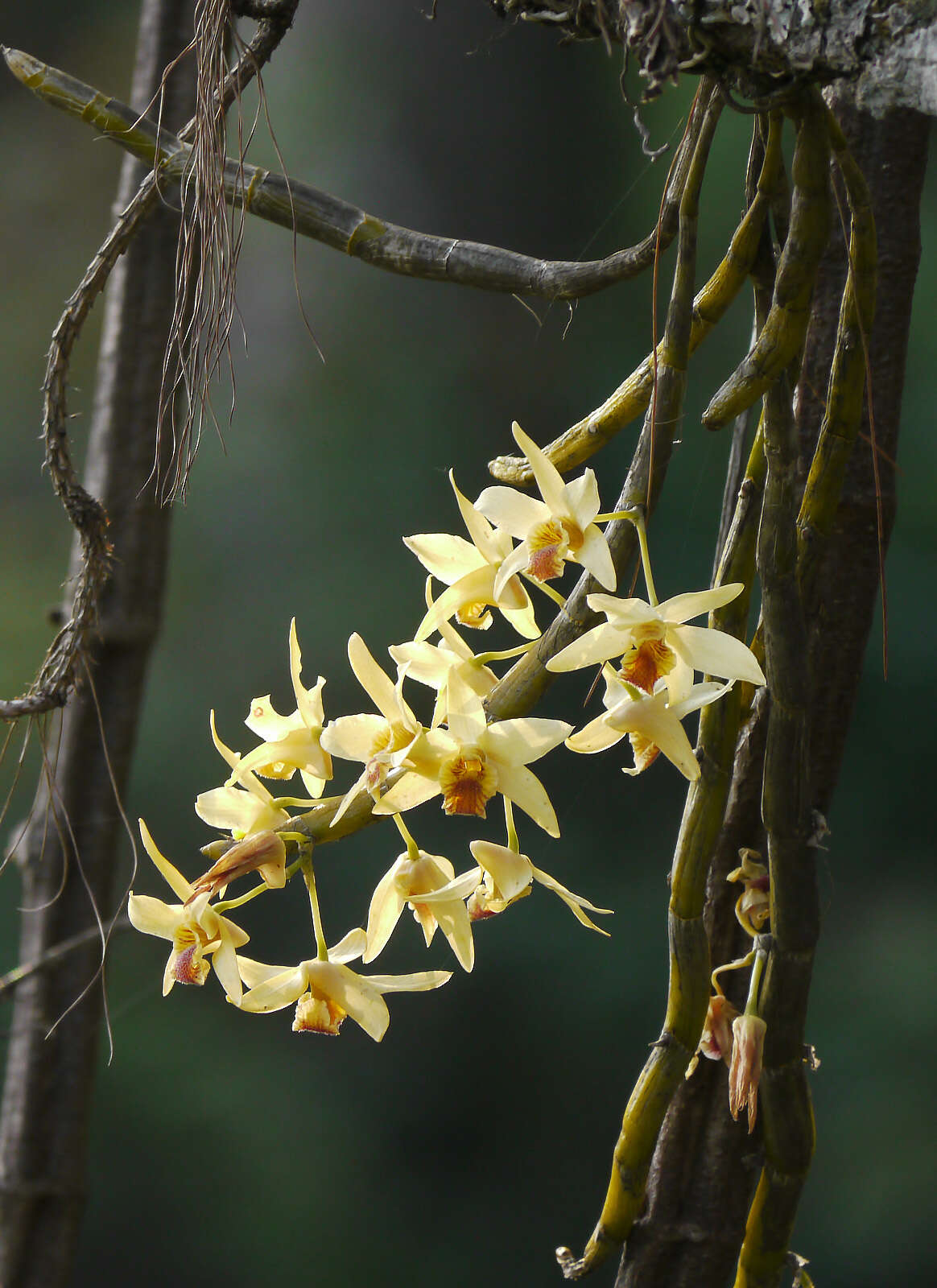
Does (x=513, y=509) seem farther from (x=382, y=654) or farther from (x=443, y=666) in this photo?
(x=382, y=654)

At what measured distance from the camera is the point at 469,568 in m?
0.27

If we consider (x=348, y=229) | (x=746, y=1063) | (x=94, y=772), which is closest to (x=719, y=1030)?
(x=746, y=1063)

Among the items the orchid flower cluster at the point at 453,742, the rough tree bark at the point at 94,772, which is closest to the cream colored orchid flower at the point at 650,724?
the orchid flower cluster at the point at 453,742

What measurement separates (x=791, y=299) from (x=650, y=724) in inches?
4.5

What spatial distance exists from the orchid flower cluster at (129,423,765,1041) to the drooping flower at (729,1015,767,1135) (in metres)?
0.11

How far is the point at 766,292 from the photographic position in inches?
11.8

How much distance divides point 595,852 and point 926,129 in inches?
19.2

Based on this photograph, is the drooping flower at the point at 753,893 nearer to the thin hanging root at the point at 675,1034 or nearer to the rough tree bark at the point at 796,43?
the thin hanging root at the point at 675,1034

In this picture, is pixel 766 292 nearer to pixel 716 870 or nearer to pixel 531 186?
pixel 716 870

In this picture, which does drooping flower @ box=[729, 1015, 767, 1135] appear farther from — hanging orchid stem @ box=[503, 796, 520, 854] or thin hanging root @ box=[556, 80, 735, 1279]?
hanging orchid stem @ box=[503, 796, 520, 854]

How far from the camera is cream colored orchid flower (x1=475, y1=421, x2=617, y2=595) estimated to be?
242mm

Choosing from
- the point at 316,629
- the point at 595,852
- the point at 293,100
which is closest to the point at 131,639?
the point at 316,629

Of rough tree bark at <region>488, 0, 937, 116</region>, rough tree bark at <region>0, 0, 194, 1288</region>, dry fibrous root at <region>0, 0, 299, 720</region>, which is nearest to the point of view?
rough tree bark at <region>488, 0, 937, 116</region>

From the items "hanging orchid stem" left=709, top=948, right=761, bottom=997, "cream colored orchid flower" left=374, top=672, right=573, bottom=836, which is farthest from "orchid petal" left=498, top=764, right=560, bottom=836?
"hanging orchid stem" left=709, top=948, right=761, bottom=997
